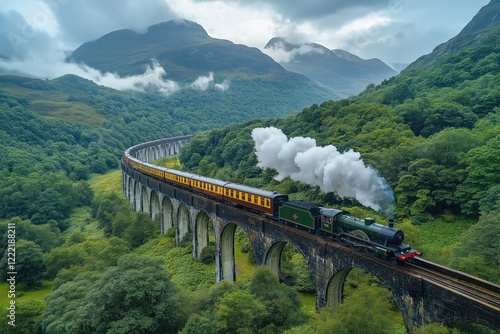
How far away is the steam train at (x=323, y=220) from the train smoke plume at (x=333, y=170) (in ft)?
14.9

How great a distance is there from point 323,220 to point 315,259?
8.94ft

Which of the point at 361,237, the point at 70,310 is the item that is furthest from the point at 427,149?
the point at 70,310

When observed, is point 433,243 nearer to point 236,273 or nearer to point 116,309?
point 236,273

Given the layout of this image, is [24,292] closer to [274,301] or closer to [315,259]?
[274,301]

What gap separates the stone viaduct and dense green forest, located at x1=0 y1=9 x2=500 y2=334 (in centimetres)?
125

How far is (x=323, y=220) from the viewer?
19.7 metres

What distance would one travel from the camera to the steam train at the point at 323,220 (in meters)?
16.4

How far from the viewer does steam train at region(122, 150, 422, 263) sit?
1639 cm

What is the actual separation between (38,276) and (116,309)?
2120cm

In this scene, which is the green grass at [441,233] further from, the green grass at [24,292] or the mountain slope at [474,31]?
the mountain slope at [474,31]

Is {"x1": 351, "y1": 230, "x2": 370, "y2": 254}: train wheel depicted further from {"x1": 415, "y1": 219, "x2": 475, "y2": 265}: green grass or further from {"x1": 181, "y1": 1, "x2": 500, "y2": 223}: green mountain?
{"x1": 415, "y1": 219, "x2": 475, "y2": 265}: green grass

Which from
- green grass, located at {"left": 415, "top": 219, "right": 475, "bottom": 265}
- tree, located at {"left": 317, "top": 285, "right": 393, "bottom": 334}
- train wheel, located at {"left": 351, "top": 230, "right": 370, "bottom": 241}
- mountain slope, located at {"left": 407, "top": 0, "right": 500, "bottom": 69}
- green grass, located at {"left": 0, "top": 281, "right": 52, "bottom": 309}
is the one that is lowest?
green grass, located at {"left": 0, "top": 281, "right": 52, "bottom": 309}

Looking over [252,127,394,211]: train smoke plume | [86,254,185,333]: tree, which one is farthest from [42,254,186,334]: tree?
[252,127,394,211]: train smoke plume

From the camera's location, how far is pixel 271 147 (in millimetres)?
33875
